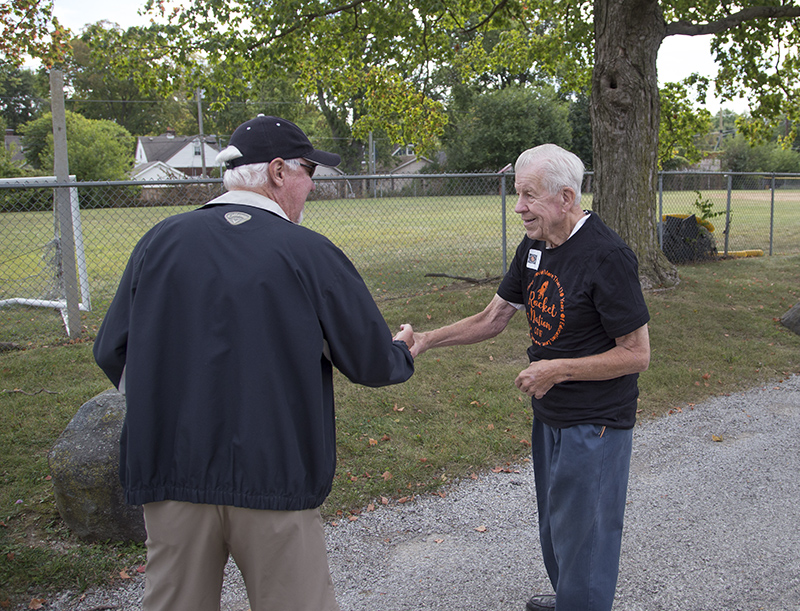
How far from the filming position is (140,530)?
3.60 meters

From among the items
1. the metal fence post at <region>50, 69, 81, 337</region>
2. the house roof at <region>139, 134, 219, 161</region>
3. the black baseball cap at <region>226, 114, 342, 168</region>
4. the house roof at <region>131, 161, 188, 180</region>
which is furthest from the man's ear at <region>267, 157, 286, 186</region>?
the house roof at <region>139, 134, 219, 161</region>

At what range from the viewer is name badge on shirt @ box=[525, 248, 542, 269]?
2584 millimetres

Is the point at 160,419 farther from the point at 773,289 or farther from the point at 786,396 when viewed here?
the point at 773,289

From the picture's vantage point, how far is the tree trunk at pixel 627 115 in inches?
355

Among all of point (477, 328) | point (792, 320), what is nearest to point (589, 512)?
point (477, 328)

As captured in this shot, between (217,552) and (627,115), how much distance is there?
9.00m

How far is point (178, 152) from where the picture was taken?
74.4 metres

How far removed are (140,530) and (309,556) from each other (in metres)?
2.19

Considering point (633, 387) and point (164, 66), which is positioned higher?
point (164, 66)

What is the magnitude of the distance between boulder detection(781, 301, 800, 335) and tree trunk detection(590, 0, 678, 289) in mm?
1979

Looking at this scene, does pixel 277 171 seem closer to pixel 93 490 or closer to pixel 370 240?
pixel 93 490

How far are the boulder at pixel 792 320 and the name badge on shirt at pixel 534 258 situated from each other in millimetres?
7083

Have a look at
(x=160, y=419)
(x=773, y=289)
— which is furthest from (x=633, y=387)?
(x=773, y=289)

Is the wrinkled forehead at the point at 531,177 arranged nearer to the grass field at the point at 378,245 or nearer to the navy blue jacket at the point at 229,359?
the navy blue jacket at the point at 229,359
